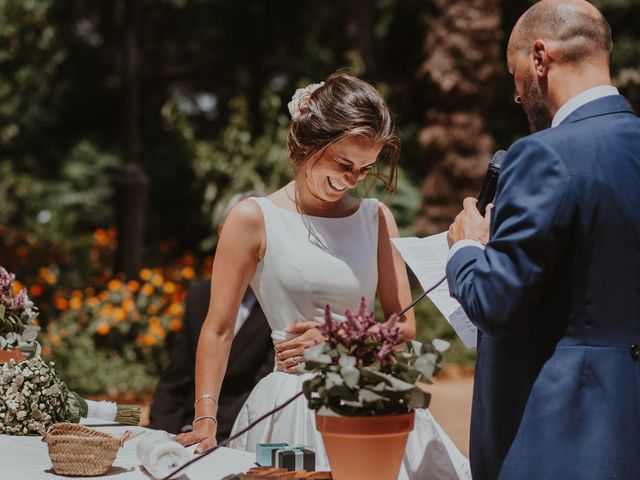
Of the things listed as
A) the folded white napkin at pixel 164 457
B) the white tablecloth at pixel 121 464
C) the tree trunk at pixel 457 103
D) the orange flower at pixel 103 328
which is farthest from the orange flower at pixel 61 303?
the folded white napkin at pixel 164 457

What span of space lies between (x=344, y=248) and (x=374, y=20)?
12.7 meters

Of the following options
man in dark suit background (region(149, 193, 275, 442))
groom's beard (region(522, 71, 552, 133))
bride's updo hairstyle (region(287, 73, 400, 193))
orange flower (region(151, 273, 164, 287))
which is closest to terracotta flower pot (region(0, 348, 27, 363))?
bride's updo hairstyle (region(287, 73, 400, 193))

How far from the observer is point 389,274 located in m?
2.94

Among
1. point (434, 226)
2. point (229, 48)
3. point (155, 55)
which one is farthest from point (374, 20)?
point (434, 226)

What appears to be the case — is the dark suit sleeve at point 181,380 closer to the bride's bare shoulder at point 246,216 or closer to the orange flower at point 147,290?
the bride's bare shoulder at point 246,216

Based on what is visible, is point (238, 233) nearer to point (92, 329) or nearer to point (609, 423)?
point (609, 423)

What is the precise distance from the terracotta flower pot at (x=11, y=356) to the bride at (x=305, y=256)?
66 cm

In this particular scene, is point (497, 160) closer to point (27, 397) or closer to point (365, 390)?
point (365, 390)

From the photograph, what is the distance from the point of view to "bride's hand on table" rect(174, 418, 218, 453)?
253 cm

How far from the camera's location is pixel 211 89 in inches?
611

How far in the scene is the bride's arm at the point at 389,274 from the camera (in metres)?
2.91

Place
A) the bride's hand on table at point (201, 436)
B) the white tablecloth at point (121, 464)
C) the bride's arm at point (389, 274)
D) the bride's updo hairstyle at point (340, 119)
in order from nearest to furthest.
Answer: the white tablecloth at point (121, 464) < the bride's hand on table at point (201, 436) < the bride's updo hairstyle at point (340, 119) < the bride's arm at point (389, 274)

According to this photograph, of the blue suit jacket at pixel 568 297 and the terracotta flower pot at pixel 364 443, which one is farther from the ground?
the blue suit jacket at pixel 568 297

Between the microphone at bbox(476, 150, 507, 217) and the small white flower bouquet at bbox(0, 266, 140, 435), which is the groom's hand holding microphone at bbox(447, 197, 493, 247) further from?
the small white flower bouquet at bbox(0, 266, 140, 435)
